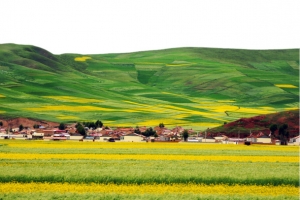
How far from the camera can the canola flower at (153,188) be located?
92.0 ft

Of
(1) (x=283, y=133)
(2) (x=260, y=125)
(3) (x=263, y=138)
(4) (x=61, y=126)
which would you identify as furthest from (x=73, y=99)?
(3) (x=263, y=138)

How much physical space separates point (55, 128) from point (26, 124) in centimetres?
898

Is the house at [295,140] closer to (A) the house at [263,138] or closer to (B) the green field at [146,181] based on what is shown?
(A) the house at [263,138]

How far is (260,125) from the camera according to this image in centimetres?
10794

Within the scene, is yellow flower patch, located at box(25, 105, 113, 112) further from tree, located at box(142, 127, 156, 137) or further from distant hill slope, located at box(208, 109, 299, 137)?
distant hill slope, located at box(208, 109, 299, 137)

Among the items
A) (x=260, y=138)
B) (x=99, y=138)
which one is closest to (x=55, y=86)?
(x=99, y=138)

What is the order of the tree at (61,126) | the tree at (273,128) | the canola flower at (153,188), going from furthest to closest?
the tree at (61,126), the tree at (273,128), the canola flower at (153,188)

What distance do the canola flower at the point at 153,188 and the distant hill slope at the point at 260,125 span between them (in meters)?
73.6

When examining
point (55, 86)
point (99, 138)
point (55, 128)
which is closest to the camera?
point (99, 138)

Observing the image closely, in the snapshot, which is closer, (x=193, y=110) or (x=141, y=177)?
(x=141, y=177)

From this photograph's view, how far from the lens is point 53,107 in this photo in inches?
5945

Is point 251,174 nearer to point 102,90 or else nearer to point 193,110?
point 193,110

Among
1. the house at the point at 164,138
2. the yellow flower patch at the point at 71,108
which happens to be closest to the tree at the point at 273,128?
the house at the point at 164,138

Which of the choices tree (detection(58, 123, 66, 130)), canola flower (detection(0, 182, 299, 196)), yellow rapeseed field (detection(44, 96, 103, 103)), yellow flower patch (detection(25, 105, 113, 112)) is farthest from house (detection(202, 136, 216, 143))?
yellow rapeseed field (detection(44, 96, 103, 103))
